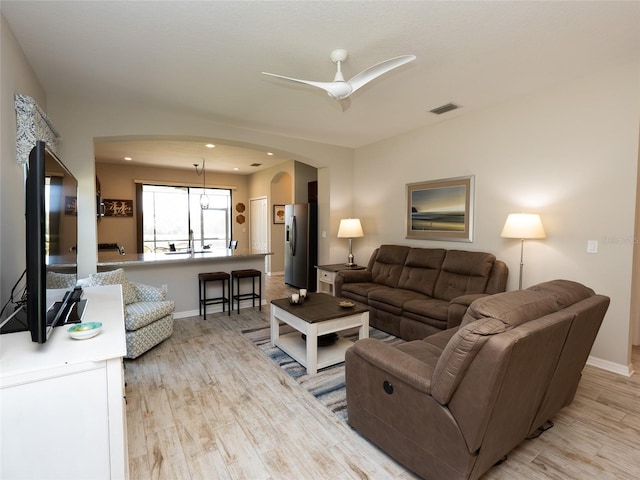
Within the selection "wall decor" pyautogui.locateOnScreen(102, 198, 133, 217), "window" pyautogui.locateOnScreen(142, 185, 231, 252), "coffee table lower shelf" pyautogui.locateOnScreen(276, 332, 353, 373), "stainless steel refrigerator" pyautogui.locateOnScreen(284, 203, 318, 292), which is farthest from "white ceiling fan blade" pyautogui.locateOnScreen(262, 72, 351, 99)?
"wall decor" pyautogui.locateOnScreen(102, 198, 133, 217)

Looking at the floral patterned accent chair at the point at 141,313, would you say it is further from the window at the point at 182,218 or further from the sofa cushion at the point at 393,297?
the window at the point at 182,218

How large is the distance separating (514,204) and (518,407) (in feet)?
8.57

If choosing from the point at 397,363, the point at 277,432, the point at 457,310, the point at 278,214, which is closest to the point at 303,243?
the point at 278,214

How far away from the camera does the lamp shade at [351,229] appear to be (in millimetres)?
5230

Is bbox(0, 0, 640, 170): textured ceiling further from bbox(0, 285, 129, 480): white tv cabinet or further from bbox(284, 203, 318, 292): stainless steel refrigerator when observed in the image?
bbox(284, 203, 318, 292): stainless steel refrigerator

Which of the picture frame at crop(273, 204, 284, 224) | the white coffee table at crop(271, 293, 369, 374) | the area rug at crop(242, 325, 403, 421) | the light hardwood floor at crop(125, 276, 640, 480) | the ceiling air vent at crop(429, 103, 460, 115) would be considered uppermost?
the ceiling air vent at crop(429, 103, 460, 115)

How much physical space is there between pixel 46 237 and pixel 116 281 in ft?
7.45

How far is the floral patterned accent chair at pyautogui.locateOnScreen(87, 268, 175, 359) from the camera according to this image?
3152 millimetres

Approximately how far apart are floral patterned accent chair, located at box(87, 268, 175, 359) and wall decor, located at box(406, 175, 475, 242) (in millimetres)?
3433

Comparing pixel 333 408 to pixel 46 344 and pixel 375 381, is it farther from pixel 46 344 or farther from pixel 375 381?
pixel 46 344

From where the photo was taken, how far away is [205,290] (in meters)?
4.65

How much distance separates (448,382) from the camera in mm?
1483

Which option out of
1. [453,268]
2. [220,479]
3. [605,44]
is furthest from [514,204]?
[220,479]

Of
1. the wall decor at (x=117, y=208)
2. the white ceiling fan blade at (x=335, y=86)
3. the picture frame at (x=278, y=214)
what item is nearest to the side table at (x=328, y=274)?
the picture frame at (x=278, y=214)
